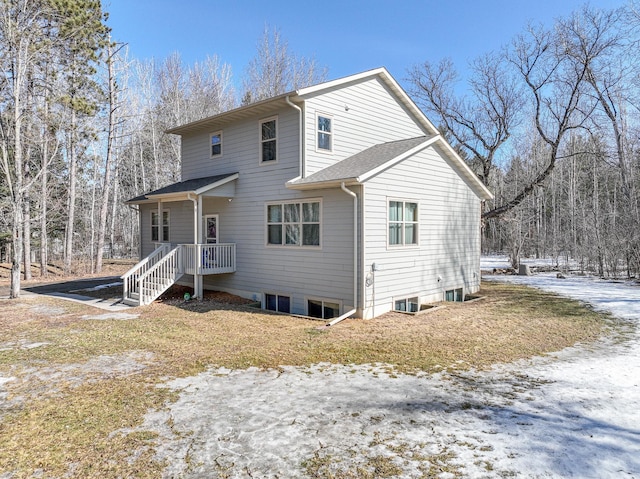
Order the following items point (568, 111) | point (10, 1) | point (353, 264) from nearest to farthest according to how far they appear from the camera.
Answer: point (353, 264)
point (10, 1)
point (568, 111)

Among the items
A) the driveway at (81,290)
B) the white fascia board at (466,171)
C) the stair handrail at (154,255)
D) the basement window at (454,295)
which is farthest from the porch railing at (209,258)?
the white fascia board at (466,171)

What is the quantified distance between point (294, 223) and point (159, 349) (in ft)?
16.1

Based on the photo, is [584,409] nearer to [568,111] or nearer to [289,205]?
[289,205]

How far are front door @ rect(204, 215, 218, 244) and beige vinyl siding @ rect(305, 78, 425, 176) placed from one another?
4.36 metres

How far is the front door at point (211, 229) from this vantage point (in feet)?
43.5

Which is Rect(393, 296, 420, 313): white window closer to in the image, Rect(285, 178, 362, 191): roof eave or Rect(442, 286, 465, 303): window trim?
Rect(442, 286, 465, 303): window trim

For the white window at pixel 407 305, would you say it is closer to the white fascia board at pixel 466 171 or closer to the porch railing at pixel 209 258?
the white fascia board at pixel 466 171

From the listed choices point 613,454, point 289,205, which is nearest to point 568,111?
point 289,205

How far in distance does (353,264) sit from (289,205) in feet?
8.89

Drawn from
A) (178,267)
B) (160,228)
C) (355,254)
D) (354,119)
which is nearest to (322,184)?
(355,254)

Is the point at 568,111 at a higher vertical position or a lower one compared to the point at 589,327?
higher

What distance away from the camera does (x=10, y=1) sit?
11.6 m

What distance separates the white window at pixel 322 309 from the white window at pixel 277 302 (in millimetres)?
738

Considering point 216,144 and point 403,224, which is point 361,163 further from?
point 216,144
